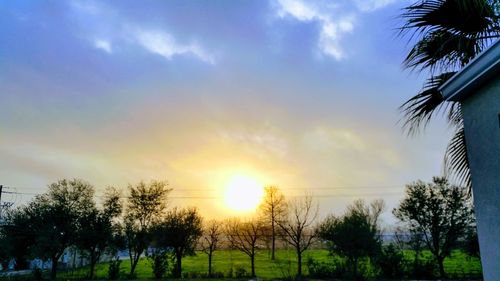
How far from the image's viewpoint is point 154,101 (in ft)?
42.6

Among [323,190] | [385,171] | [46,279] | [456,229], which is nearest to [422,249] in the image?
[456,229]

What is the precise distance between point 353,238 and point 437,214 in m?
4.92

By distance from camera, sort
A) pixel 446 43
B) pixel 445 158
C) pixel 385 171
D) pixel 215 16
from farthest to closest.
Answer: pixel 385 171 → pixel 215 16 → pixel 445 158 → pixel 446 43

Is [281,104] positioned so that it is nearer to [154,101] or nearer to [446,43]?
[154,101]

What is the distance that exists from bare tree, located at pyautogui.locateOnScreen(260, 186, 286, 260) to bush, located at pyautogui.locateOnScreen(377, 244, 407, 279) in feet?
24.8

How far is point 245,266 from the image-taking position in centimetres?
1972

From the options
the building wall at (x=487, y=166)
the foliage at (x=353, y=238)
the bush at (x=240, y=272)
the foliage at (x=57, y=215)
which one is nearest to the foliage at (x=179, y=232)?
the bush at (x=240, y=272)

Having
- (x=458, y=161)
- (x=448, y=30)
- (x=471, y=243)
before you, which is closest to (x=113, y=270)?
(x=471, y=243)

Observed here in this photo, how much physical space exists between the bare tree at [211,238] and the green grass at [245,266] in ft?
2.68

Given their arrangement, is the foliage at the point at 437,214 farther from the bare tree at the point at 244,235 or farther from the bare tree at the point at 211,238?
the bare tree at the point at 211,238

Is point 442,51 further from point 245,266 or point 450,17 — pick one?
point 245,266

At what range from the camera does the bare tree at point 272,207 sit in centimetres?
2374

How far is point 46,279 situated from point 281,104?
14540mm

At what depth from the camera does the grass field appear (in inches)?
680
